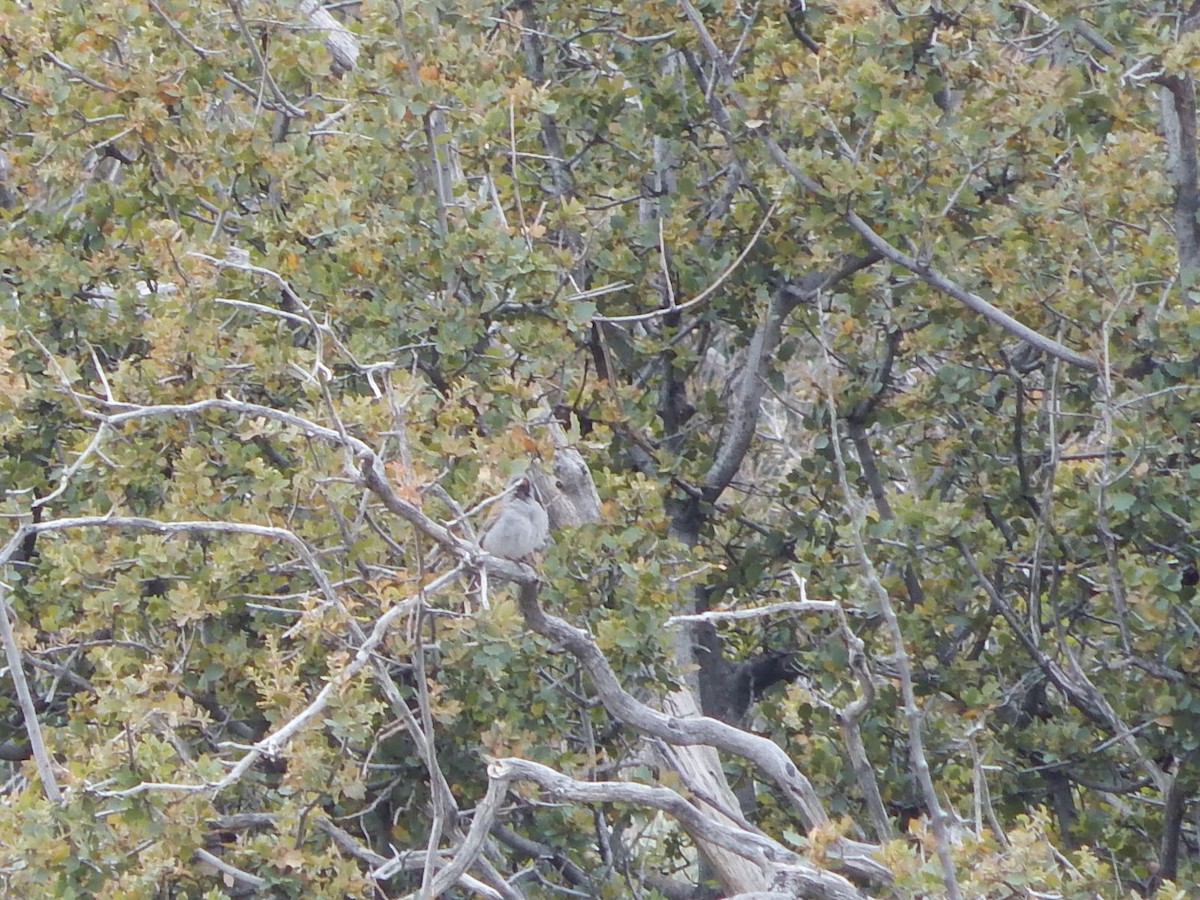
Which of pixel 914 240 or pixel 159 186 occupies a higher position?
pixel 914 240

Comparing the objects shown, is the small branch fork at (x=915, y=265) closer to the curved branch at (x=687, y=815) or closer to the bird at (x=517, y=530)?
the bird at (x=517, y=530)

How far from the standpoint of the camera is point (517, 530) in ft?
15.6

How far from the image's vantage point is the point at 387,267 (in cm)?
505

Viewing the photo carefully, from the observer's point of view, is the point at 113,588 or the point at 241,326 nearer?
the point at 113,588

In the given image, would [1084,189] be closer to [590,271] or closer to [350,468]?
[590,271]

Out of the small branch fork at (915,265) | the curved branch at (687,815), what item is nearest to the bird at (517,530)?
the small branch fork at (915,265)

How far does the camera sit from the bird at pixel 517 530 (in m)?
4.74

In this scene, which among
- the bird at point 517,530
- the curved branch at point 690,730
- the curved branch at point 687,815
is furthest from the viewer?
the bird at point 517,530

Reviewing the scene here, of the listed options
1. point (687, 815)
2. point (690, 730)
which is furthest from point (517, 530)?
point (687, 815)

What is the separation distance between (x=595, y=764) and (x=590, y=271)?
1.95 meters

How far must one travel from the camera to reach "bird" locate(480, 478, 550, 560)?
4.74 metres

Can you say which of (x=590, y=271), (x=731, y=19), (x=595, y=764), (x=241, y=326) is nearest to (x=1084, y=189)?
(x=731, y=19)

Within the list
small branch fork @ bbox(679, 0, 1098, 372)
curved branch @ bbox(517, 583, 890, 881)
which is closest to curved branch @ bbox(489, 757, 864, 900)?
curved branch @ bbox(517, 583, 890, 881)

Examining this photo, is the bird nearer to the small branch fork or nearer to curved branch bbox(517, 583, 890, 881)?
curved branch bbox(517, 583, 890, 881)
